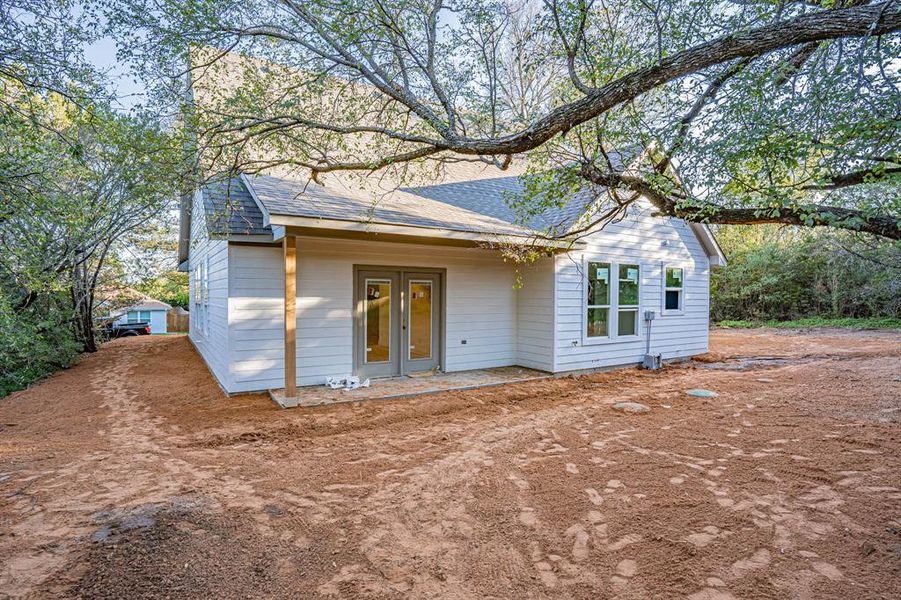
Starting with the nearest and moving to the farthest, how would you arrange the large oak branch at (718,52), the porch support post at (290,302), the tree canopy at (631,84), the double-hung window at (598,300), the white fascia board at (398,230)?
the large oak branch at (718,52)
the tree canopy at (631,84)
the white fascia board at (398,230)
the porch support post at (290,302)
the double-hung window at (598,300)

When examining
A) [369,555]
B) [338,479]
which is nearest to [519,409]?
[338,479]

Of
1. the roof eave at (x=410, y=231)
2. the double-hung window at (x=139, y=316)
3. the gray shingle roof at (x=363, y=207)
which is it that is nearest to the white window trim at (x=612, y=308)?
the roof eave at (x=410, y=231)

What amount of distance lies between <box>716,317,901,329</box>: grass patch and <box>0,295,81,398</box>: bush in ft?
69.0

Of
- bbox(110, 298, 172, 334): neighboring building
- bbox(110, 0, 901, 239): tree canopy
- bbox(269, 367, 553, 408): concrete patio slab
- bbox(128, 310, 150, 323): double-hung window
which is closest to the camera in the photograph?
bbox(110, 0, 901, 239): tree canopy

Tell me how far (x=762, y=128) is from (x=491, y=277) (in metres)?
5.38

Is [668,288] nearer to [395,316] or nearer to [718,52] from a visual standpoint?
[395,316]

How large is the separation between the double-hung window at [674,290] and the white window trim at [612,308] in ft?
3.00

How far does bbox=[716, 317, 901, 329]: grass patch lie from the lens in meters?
15.0

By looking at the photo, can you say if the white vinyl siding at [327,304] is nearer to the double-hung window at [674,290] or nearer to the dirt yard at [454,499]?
the dirt yard at [454,499]

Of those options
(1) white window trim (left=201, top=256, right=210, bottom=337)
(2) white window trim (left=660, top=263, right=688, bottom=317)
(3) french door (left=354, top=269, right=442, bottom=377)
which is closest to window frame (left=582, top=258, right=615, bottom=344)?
→ (2) white window trim (left=660, top=263, right=688, bottom=317)

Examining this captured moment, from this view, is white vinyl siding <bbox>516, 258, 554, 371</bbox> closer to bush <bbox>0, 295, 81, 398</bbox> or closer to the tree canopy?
the tree canopy

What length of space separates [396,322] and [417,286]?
2.52 feet

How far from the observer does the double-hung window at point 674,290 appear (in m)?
10.1

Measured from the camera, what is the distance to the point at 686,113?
16.5 ft
